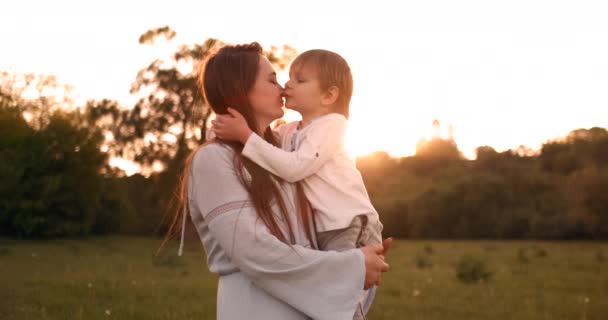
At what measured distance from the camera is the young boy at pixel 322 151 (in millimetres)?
3010

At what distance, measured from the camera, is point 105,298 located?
9578 mm

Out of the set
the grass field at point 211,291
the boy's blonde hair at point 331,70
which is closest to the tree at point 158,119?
the grass field at point 211,291

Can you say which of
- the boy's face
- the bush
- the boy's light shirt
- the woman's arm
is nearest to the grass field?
the bush

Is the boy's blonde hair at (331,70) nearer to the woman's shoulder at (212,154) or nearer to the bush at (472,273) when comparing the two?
the woman's shoulder at (212,154)

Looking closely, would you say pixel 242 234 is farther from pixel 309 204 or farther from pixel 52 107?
pixel 52 107

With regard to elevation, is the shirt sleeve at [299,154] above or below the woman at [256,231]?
above

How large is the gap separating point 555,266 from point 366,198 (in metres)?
15.7

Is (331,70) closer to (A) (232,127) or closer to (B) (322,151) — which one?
(B) (322,151)

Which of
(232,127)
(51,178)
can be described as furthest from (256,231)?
(51,178)

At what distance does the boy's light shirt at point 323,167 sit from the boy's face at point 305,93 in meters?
0.12

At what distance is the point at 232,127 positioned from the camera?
301 cm

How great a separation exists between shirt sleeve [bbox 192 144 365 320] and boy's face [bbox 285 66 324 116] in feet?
1.87

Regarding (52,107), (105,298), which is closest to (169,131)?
(52,107)

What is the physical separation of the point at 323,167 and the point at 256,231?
49cm
